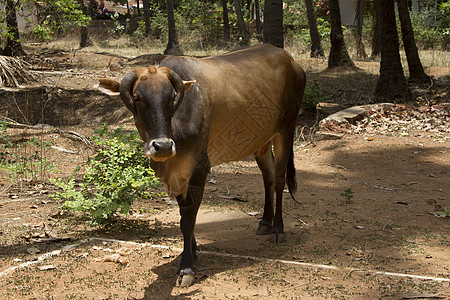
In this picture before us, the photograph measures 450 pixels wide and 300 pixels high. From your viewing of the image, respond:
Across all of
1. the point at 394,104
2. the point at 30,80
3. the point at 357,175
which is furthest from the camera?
the point at 30,80

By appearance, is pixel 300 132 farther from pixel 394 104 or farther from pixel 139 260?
pixel 139 260

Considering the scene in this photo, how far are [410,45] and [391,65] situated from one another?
1.89 m

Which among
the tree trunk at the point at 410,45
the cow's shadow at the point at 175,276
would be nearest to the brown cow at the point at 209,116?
the cow's shadow at the point at 175,276

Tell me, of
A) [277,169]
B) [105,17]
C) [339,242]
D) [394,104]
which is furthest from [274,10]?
[105,17]

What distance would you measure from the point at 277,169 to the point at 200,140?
1505 millimetres

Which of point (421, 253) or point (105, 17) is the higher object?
point (105, 17)

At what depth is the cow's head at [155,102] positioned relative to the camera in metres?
3.38

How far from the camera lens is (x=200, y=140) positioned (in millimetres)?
Answer: 4094

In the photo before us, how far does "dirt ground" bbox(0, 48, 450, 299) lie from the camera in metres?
3.97

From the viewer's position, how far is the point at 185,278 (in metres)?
4.03

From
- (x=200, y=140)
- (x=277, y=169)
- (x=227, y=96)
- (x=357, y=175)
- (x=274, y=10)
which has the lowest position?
(x=357, y=175)

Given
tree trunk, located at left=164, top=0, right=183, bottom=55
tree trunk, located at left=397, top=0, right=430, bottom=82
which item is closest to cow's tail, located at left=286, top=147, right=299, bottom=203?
tree trunk, located at left=397, top=0, right=430, bottom=82

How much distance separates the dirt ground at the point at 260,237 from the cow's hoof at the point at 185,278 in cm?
7

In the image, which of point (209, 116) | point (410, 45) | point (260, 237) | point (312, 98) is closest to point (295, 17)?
point (410, 45)
